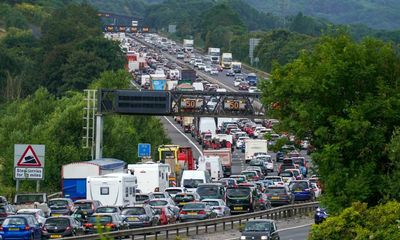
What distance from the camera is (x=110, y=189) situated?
221 ft

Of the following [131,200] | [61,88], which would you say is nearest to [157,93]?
[131,200]

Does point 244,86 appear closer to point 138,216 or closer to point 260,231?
point 138,216

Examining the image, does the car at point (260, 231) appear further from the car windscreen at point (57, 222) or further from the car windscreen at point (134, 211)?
the car windscreen at point (134, 211)

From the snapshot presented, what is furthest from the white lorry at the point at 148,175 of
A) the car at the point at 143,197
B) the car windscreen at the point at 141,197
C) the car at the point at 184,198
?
the car at the point at 184,198

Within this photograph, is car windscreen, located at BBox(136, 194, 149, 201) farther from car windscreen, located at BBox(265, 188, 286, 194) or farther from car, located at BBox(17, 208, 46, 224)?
car, located at BBox(17, 208, 46, 224)

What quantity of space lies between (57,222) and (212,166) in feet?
145

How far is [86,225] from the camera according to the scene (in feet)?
181

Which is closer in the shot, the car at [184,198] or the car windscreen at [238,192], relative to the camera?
the car at [184,198]

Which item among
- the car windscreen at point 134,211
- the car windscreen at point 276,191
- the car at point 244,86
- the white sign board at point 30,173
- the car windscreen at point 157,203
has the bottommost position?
the car windscreen at point 276,191

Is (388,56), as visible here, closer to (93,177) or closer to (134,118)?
(93,177)

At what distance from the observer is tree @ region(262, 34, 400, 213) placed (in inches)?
1912

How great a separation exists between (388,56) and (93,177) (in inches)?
815

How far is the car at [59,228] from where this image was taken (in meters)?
53.0

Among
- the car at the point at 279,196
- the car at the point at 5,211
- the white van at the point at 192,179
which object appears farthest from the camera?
the white van at the point at 192,179
